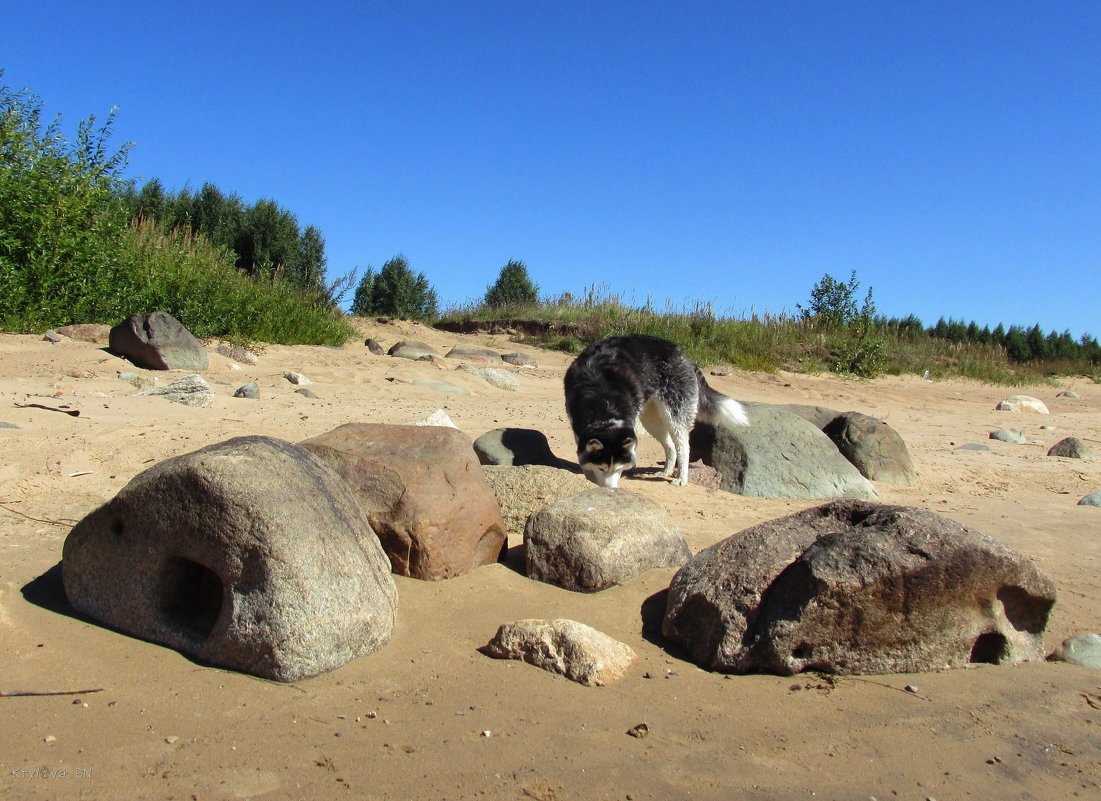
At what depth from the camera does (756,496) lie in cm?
766

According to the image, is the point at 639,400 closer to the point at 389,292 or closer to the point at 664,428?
the point at 664,428

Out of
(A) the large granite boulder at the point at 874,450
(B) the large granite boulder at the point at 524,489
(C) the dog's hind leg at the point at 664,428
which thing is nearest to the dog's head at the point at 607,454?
(C) the dog's hind leg at the point at 664,428

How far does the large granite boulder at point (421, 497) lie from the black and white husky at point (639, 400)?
238 centimetres

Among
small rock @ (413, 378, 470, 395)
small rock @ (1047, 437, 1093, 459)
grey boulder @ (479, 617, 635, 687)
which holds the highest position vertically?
small rock @ (1047, 437, 1093, 459)

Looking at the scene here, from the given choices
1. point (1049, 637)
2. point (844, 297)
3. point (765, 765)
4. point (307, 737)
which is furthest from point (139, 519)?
point (844, 297)

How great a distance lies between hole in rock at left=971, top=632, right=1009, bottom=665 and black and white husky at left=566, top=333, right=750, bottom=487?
3.74m

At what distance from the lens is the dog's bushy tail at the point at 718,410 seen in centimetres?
844

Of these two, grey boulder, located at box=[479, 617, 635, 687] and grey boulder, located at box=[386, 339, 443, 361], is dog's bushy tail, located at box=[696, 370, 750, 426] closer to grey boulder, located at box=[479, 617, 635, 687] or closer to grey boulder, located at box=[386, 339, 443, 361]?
grey boulder, located at box=[479, 617, 635, 687]

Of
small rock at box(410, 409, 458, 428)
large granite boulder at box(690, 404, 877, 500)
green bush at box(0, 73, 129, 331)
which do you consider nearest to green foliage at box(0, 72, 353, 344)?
green bush at box(0, 73, 129, 331)

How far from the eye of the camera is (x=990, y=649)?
4.19m

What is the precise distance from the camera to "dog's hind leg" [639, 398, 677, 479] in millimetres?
8320

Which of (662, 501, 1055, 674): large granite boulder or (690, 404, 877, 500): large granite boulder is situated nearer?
(662, 501, 1055, 674): large granite boulder

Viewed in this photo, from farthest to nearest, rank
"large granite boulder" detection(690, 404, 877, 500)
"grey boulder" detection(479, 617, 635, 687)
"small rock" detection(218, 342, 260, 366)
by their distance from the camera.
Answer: "small rock" detection(218, 342, 260, 366), "large granite boulder" detection(690, 404, 877, 500), "grey boulder" detection(479, 617, 635, 687)

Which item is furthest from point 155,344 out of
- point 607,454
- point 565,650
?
point 565,650
